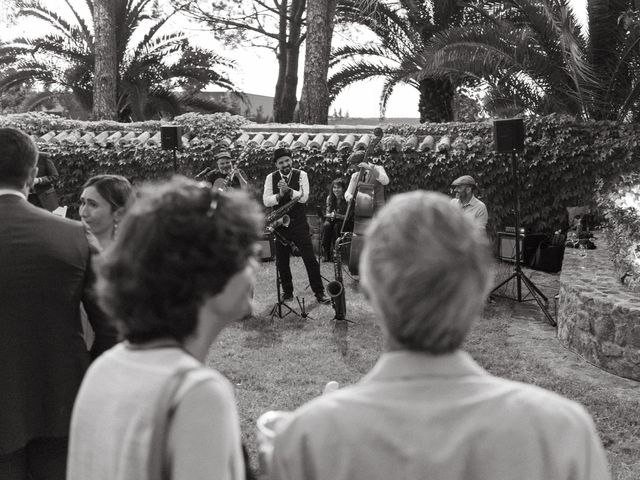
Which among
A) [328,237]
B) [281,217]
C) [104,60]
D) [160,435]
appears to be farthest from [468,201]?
[104,60]

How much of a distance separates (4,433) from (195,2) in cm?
2119

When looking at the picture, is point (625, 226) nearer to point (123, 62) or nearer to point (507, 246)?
point (507, 246)

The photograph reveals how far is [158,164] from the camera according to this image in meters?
13.3

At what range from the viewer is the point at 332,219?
36.1 feet

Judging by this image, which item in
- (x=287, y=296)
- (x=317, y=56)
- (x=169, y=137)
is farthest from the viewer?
(x=317, y=56)

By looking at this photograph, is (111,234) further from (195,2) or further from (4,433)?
(195,2)

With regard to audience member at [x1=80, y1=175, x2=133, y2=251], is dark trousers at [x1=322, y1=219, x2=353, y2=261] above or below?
below

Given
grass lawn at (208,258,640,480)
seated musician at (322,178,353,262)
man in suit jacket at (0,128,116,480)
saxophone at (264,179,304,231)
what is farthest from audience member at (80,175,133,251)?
seated musician at (322,178,353,262)

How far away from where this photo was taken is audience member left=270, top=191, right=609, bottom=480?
116 cm

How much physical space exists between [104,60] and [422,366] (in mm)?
16620

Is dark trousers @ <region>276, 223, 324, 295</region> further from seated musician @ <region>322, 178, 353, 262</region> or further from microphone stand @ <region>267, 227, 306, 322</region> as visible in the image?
seated musician @ <region>322, 178, 353, 262</region>

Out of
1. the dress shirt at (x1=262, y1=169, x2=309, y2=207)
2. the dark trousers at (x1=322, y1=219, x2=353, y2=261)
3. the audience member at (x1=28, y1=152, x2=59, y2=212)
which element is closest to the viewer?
the audience member at (x1=28, y1=152, x2=59, y2=212)

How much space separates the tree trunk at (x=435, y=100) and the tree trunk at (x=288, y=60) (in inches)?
327

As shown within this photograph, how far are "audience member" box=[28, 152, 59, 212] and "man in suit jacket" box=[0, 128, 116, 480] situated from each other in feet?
17.9
